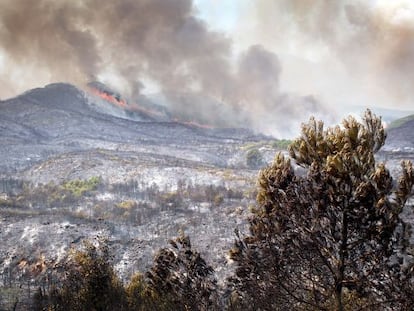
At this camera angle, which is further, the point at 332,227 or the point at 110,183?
the point at 110,183

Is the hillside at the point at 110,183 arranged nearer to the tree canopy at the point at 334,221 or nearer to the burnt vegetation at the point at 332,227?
the burnt vegetation at the point at 332,227

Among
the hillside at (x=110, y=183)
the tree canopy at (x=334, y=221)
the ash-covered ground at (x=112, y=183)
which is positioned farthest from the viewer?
the hillside at (x=110, y=183)

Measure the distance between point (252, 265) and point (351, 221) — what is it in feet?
11.2

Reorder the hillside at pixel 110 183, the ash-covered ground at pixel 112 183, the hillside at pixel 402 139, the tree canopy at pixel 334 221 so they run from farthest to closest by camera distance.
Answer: the hillside at pixel 402 139 → the hillside at pixel 110 183 → the ash-covered ground at pixel 112 183 → the tree canopy at pixel 334 221

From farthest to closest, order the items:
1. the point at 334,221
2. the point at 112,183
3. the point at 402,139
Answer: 1. the point at 402,139
2. the point at 112,183
3. the point at 334,221

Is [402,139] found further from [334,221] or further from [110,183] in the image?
[334,221]

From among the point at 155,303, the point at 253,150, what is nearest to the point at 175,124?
the point at 253,150

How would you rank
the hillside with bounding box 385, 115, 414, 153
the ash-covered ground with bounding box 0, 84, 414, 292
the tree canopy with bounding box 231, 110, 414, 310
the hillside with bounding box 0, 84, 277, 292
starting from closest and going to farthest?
the tree canopy with bounding box 231, 110, 414, 310 < the ash-covered ground with bounding box 0, 84, 414, 292 < the hillside with bounding box 0, 84, 277, 292 < the hillside with bounding box 385, 115, 414, 153

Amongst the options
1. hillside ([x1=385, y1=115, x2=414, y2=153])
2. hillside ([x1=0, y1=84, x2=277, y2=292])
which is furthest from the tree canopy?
hillside ([x1=385, y1=115, x2=414, y2=153])

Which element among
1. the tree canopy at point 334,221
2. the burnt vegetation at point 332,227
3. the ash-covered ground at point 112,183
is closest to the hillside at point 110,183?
the ash-covered ground at point 112,183

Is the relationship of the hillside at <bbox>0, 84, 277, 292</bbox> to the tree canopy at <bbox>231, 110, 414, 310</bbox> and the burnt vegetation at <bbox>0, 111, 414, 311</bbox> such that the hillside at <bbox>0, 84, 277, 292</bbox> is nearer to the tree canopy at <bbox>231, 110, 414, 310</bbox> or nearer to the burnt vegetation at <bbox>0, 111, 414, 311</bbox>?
the burnt vegetation at <bbox>0, 111, 414, 311</bbox>

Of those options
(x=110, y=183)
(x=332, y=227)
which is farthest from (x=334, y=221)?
(x=110, y=183)

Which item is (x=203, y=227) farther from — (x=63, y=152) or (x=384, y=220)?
(x=63, y=152)

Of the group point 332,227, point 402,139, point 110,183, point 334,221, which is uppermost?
point 402,139
